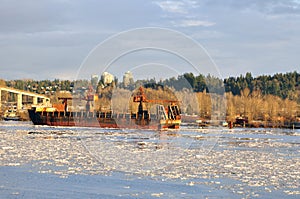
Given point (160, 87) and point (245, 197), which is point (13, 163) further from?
point (160, 87)

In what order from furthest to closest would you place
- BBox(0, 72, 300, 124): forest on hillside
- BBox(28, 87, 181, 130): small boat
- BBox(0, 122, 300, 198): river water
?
BBox(0, 72, 300, 124): forest on hillside
BBox(28, 87, 181, 130): small boat
BBox(0, 122, 300, 198): river water

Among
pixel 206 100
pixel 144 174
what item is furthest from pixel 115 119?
pixel 144 174

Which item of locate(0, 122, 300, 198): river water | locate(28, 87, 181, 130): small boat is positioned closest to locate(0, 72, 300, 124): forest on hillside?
locate(28, 87, 181, 130): small boat

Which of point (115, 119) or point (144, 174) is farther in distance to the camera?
point (115, 119)

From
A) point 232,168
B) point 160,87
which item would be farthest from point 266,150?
point 160,87

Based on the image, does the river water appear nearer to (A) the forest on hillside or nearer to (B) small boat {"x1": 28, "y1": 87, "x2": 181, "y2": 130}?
(B) small boat {"x1": 28, "y1": 87, "x2": 181, "y2": 130}

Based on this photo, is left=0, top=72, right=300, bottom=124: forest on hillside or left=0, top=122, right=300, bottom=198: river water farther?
left=0, top=72, right=300, bottom=124: forest on hillside

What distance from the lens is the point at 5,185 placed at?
17844 millimetres

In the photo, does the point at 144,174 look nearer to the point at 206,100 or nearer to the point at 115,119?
the point at 115,119

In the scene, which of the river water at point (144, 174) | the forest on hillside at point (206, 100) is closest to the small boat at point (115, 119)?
the forest on hillside at point (206, 100)

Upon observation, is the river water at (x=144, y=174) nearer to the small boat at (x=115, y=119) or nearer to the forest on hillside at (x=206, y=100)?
the small boat at (x=115, y=119)

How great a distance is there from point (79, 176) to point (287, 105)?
10466cm

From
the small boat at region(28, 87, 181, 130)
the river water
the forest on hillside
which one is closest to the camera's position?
the river water

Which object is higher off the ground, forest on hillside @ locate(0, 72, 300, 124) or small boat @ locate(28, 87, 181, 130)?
forest on hillside @ locate(0, 72, 300, 124)
